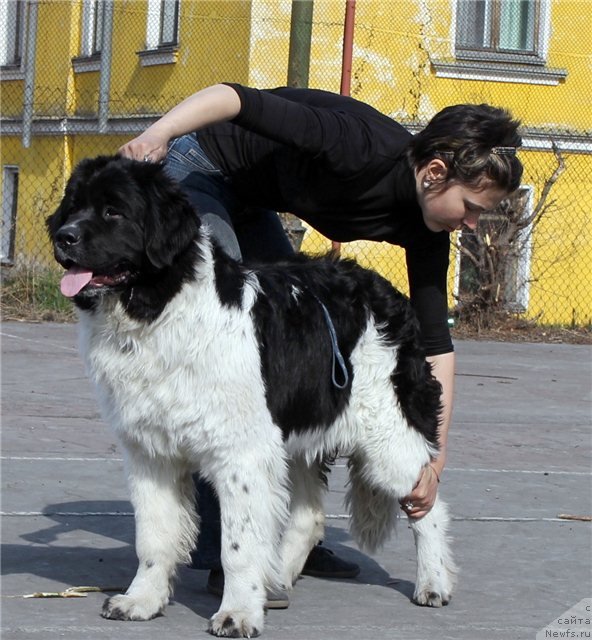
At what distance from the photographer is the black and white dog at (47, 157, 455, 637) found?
161 inches

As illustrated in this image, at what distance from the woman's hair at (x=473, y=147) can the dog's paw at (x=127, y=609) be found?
1.91m

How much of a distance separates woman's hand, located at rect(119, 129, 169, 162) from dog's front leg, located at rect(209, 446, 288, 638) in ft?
3.55

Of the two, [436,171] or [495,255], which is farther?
[495,255]

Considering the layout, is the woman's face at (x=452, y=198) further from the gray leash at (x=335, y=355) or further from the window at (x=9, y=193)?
the window at (x=9, y=193)

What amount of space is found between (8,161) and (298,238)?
25.0ft

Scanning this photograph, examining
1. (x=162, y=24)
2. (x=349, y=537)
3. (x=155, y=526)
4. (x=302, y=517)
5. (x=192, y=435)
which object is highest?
(x=162, y=24)

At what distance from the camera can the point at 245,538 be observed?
13.9 ft

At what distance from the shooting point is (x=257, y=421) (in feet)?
14.0

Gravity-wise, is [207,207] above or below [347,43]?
below

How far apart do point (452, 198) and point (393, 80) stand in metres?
10.2

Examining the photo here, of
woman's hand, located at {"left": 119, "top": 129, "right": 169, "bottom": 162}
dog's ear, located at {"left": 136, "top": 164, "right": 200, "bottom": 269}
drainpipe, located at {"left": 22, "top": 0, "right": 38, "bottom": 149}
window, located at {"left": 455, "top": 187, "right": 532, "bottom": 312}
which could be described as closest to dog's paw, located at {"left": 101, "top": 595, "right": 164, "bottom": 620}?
dog's ear, located at {"left": 136, "top": 164, "right": 200, "bottom": 269}

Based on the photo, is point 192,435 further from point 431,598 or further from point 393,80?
point 393,80

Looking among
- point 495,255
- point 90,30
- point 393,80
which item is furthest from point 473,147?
point 90,30

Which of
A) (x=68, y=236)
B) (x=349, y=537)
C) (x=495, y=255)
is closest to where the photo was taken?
(x=68, y=236)
